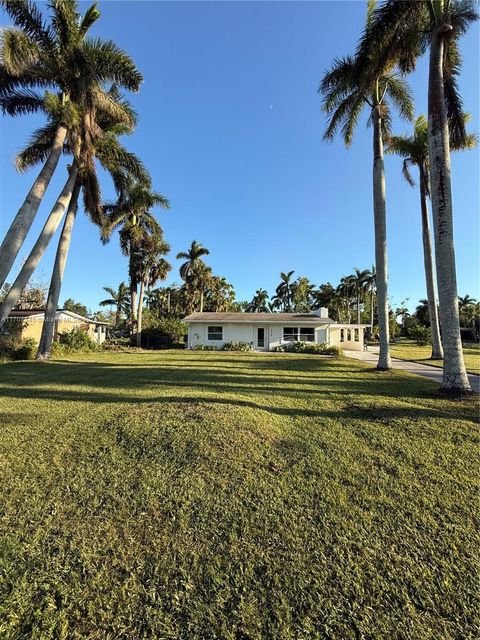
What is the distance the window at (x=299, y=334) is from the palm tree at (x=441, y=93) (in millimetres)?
16322

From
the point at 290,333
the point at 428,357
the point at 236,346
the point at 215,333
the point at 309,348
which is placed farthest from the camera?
the point at 215,333

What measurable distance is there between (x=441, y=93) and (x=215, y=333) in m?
20.0

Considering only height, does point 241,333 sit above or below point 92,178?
below

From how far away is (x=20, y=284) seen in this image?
11.6 meters

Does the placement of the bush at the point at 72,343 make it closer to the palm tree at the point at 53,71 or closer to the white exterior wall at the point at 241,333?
the white exterior wall at the point at 241,333

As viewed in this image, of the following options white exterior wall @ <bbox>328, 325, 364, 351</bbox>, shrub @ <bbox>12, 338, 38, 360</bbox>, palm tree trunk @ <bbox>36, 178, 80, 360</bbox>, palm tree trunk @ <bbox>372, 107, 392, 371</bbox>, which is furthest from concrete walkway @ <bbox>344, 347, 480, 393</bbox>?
shrub @ <bbox>12, 338, 38, 360</bbox>

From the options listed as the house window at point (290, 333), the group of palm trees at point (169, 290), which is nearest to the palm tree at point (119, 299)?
the group of palm trees at point (169, 290)

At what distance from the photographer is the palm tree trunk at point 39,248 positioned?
10.9 m

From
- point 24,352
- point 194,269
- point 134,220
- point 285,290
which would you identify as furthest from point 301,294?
point 24,352

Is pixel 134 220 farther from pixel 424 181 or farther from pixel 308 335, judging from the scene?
pixel 424 181

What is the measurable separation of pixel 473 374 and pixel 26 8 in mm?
20199

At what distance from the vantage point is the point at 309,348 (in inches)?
888

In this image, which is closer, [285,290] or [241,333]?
[241,333]

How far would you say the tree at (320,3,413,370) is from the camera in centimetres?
1102
